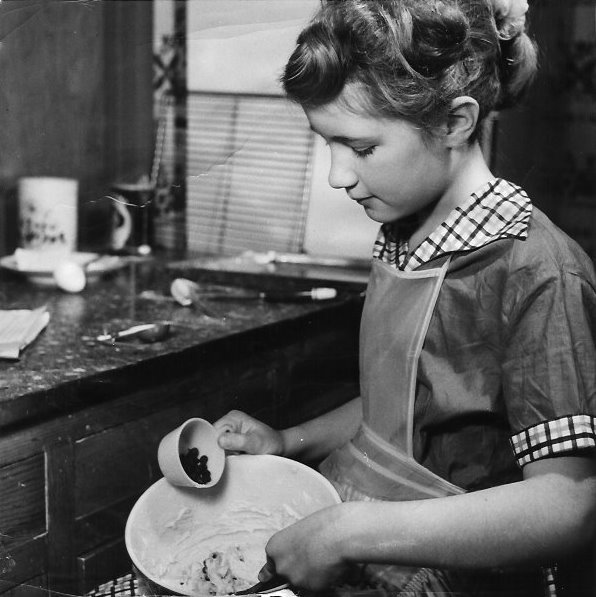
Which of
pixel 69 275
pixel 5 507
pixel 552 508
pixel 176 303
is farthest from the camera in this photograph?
pixel 69 275

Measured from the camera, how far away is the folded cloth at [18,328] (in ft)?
3.61

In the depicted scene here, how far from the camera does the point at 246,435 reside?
3.11 ft

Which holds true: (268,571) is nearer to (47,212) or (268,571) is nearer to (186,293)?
(186,293)

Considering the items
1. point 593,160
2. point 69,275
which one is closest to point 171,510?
point 593,160

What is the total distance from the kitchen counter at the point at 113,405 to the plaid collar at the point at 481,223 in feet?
0.59

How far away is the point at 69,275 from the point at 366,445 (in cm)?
92

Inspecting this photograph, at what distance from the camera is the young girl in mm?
738

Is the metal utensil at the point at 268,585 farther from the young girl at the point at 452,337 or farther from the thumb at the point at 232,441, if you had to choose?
the thumb at the point at 232,441

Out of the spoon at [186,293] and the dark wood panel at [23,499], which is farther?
the spoon at [186,293]

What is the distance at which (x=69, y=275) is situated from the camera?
5.23 feet

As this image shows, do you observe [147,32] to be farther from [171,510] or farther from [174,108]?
[171,510]

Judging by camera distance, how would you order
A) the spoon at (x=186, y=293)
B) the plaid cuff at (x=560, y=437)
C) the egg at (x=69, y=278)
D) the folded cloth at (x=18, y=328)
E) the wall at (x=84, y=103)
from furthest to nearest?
the wall at (x=84, y=103) < the egg at (x=69, y=278) < the spoon at (x=186, y=293) < the folded cloth at (x=18, y=328) < the plaid cuff at (x=560, y=437)

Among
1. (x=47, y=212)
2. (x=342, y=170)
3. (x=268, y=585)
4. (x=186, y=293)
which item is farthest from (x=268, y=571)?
(x=47, y=212)

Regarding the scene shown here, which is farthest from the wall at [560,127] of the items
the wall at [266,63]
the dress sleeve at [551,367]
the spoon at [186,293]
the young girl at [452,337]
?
the spoon at [186,293]
